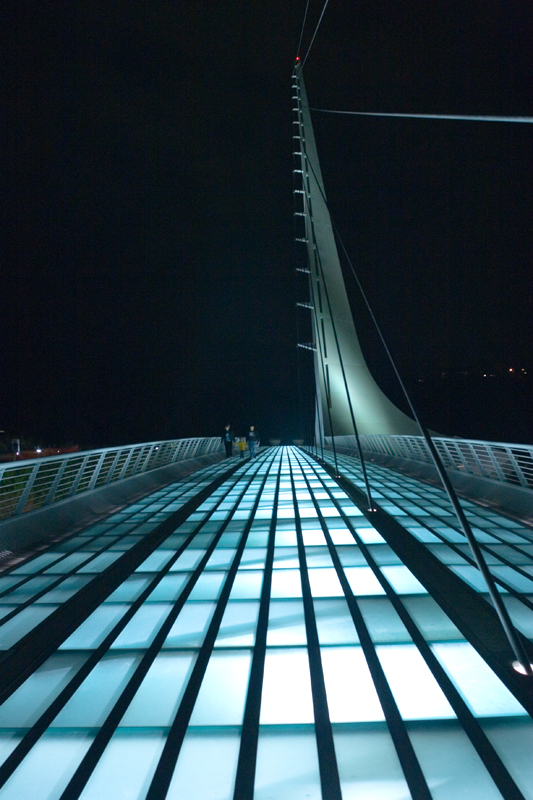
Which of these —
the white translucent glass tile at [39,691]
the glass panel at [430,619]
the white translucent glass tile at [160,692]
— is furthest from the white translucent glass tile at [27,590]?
the glass panel at [430,619]

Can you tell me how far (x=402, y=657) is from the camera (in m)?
3.46

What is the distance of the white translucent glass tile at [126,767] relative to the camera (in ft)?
7.70

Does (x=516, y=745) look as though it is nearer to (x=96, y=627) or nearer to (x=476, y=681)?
(x=476, y=681)

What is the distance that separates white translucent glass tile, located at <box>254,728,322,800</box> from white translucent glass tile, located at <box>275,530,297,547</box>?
149 inches

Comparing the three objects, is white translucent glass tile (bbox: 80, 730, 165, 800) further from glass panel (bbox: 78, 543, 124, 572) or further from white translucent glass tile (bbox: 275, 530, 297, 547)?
white translucent glass tile (bbox: 275, 530, 297, 547)

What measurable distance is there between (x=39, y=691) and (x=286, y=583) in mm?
2276

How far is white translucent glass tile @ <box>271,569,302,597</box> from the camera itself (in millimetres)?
4715

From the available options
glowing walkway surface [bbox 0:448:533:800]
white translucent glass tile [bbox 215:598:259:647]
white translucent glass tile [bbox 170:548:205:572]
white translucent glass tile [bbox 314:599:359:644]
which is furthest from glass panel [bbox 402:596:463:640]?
white translucent glass tile [bbox 170:548:205:572]

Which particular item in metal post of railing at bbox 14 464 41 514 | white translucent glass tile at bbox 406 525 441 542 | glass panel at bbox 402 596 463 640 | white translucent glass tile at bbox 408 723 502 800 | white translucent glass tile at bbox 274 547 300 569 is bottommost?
white translucent glass tile at bbox 408 723 502 800

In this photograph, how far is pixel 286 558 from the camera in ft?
19.3

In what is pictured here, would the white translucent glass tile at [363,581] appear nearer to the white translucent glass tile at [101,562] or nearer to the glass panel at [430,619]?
the glass panel at [430,619]

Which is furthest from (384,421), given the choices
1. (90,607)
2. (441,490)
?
(90,607)

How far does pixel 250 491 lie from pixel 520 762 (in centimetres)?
Result: 943

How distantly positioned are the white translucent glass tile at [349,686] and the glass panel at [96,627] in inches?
60.2
